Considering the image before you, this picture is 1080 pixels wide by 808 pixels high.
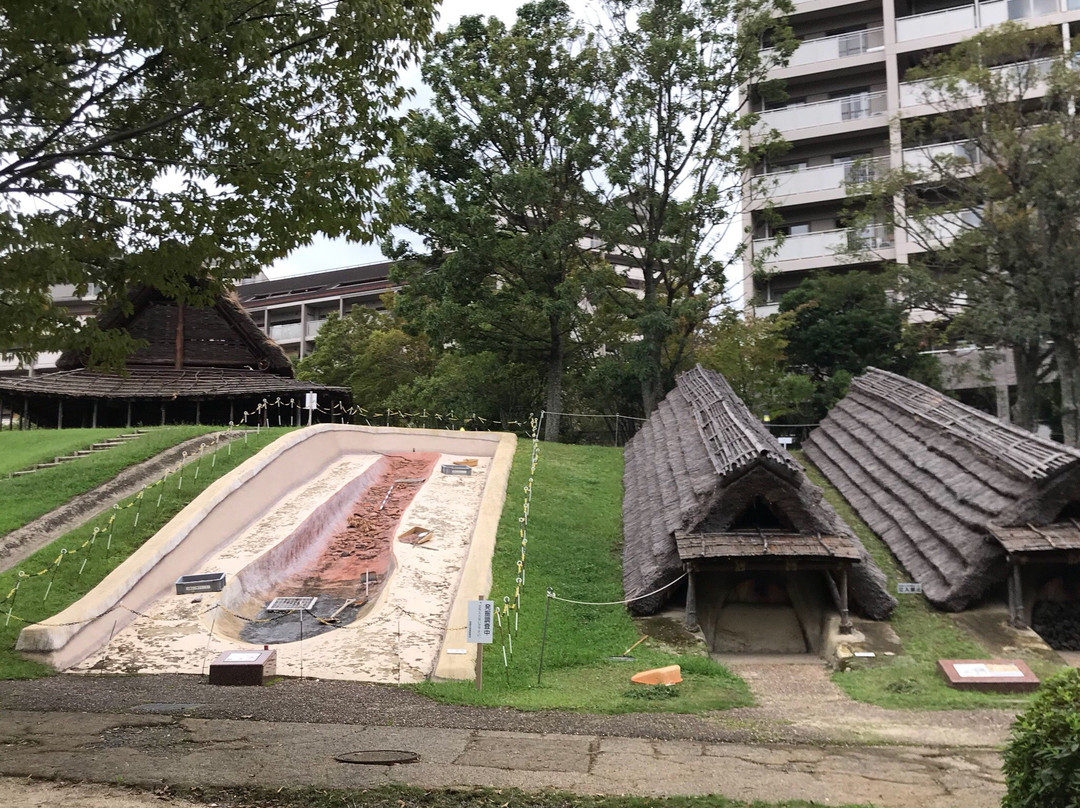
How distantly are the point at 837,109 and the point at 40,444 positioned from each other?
3105 cm

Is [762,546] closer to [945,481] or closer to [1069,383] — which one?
[945,481]

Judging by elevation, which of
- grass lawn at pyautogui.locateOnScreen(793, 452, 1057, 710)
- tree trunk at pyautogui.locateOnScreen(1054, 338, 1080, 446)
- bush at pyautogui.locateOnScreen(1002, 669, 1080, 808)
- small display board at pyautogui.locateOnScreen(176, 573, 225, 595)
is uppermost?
tree trunk at pyautogui.locateOnScreen(1054, 338, 1080, 446)

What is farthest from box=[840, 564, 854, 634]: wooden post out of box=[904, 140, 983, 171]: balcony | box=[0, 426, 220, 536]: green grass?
box=[0, 426, 220, 536]: green grass

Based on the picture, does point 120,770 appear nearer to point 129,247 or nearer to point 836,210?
point 129,247

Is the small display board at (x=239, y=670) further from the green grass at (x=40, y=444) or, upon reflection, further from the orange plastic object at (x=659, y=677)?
the green grass at (x=40, y=444)

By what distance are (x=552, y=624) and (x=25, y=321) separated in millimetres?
8919

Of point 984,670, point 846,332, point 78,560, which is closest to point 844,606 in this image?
point 984,670

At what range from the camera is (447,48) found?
29.2 meters

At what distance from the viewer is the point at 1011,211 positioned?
861 inches

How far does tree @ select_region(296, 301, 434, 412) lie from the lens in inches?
1431

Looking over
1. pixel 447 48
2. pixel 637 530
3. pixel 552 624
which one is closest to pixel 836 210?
pixel 447 48

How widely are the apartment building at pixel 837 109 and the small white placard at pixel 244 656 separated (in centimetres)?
2548

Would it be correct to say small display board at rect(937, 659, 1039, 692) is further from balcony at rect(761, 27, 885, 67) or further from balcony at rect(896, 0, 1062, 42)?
balcony at rect(761, 27, 885, 67)

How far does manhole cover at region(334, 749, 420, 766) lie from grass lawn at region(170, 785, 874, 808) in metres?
0.82
